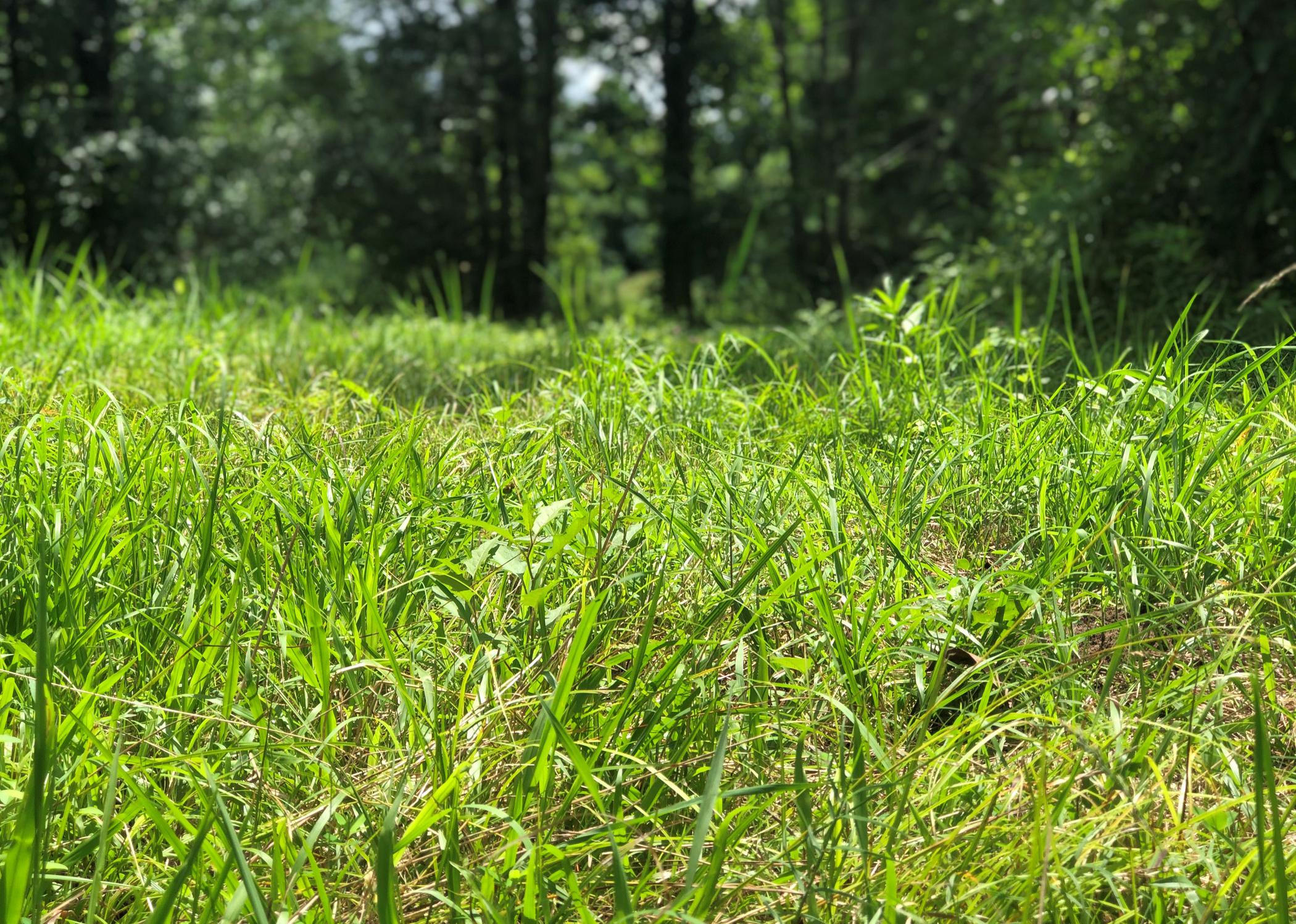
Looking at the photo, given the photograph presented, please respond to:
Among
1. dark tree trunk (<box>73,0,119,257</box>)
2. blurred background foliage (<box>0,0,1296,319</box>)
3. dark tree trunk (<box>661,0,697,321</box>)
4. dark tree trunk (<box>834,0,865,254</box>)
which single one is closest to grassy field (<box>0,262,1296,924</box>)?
blurred background foliage (<box>0,0,1296,319</box>)

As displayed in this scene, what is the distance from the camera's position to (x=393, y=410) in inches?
93.2

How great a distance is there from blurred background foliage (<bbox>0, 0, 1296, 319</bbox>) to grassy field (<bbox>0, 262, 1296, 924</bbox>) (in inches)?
135

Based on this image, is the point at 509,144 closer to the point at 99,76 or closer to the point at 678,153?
the point at 678,153

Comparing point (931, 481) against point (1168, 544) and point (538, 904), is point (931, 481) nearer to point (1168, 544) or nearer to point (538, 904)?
point (1168, 544)

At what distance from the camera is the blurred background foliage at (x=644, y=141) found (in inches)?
217

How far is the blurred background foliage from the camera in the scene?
550 cm

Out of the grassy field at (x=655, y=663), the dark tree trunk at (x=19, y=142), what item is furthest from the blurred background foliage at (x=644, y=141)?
the grassy field at (x=655, y=663)

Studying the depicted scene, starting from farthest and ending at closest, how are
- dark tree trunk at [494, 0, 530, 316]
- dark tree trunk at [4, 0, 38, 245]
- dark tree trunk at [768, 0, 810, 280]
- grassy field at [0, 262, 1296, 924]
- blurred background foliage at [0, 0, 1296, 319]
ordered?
dark tree trunk at [494, 0, 530, 316] → dark tree trunk at [768, 0, 810, 280] → dark tree trunk at [4, 0, 38, 245] → blurred background foliage at [0, 0, 1296, 319] → grassy field at [0, 262, 1296, 924]

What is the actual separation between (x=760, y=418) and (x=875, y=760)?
1280 mm

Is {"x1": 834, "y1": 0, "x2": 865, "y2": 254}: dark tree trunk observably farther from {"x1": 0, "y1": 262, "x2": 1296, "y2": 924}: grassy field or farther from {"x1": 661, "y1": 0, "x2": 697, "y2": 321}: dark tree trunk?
{"x1": 0, "y1": 262, "x2": 1296, "y2": 924}: grassy field

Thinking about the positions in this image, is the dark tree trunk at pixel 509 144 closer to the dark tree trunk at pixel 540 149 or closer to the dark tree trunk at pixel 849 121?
the dark tree trunk at pixel 540 149

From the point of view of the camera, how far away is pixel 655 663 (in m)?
1.66

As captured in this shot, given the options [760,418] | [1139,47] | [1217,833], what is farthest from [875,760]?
[1139,47]

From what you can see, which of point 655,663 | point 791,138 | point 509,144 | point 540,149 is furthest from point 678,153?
point 655,663
